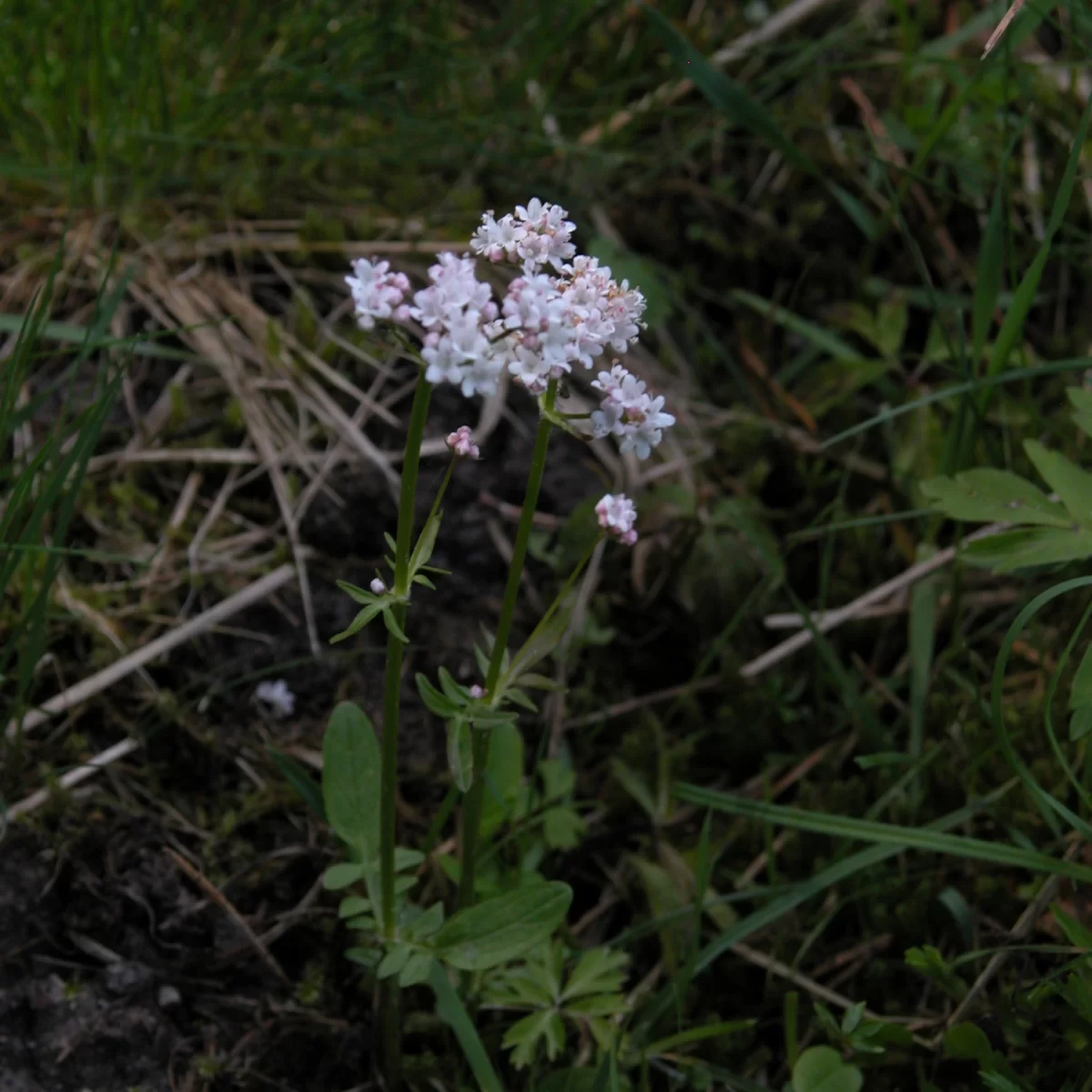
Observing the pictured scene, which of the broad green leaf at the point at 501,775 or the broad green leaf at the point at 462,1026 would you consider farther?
the broad green leaf at the point at 501,775

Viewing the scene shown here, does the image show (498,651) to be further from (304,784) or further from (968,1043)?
(968,1043)

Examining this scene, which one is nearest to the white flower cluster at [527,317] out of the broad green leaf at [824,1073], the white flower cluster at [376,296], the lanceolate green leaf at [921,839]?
the white flower cluster at [376,296]

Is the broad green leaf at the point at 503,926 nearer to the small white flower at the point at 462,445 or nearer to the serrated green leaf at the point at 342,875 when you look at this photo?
the serrated green leaf at the point at 342,875

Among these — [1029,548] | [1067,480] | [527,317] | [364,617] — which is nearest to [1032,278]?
[1067,480]

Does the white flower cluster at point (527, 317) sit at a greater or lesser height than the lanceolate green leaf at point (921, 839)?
greater

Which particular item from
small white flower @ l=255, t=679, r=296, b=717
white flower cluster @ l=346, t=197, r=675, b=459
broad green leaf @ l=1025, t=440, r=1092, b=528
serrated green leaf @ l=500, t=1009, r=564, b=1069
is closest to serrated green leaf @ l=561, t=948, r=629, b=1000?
serrated green leaf @ l=500, t=1009, r=564, b=1069

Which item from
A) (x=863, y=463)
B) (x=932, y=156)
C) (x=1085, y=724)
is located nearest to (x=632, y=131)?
(x=932, y=156)
